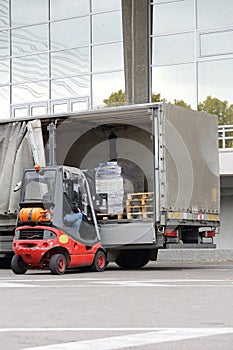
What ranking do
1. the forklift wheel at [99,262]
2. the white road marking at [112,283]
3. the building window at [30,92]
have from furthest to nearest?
the building window at [30,92], the forklift wheel at [99,262], the white road marking at [112,283]

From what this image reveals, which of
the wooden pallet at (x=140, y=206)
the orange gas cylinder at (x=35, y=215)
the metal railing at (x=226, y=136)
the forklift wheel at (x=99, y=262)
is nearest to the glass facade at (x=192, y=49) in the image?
the metal railing at (x=226, y=136)

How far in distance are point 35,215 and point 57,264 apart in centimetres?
115

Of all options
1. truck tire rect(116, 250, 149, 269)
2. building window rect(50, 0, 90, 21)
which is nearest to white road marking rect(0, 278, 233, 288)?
truck tire rect(116, 250, 149, 269)

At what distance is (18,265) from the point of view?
64.0 ft

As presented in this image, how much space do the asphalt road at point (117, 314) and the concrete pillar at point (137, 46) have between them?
53.1 feet

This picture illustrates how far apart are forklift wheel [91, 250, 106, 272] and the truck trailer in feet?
0.98

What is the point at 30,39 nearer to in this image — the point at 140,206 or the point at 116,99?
the point at 116,99

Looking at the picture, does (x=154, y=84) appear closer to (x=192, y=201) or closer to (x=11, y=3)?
(x=11, y=3)

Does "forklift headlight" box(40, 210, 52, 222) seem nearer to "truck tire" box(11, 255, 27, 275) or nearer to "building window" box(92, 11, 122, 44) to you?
"truck tire" box(11, 255, 27, 275)

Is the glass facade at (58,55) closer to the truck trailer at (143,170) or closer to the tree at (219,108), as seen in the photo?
the tree at (219,108)

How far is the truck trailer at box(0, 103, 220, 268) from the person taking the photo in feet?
66.0

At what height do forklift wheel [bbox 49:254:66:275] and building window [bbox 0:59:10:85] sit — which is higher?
building window [bbox 0:59:10:85]

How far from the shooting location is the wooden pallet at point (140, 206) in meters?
20.4

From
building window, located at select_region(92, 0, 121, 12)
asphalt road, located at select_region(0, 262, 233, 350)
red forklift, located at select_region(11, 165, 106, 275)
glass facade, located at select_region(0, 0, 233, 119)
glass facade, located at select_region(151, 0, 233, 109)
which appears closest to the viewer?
asphalt road, located at select_region(0, 262, 233, 350)
